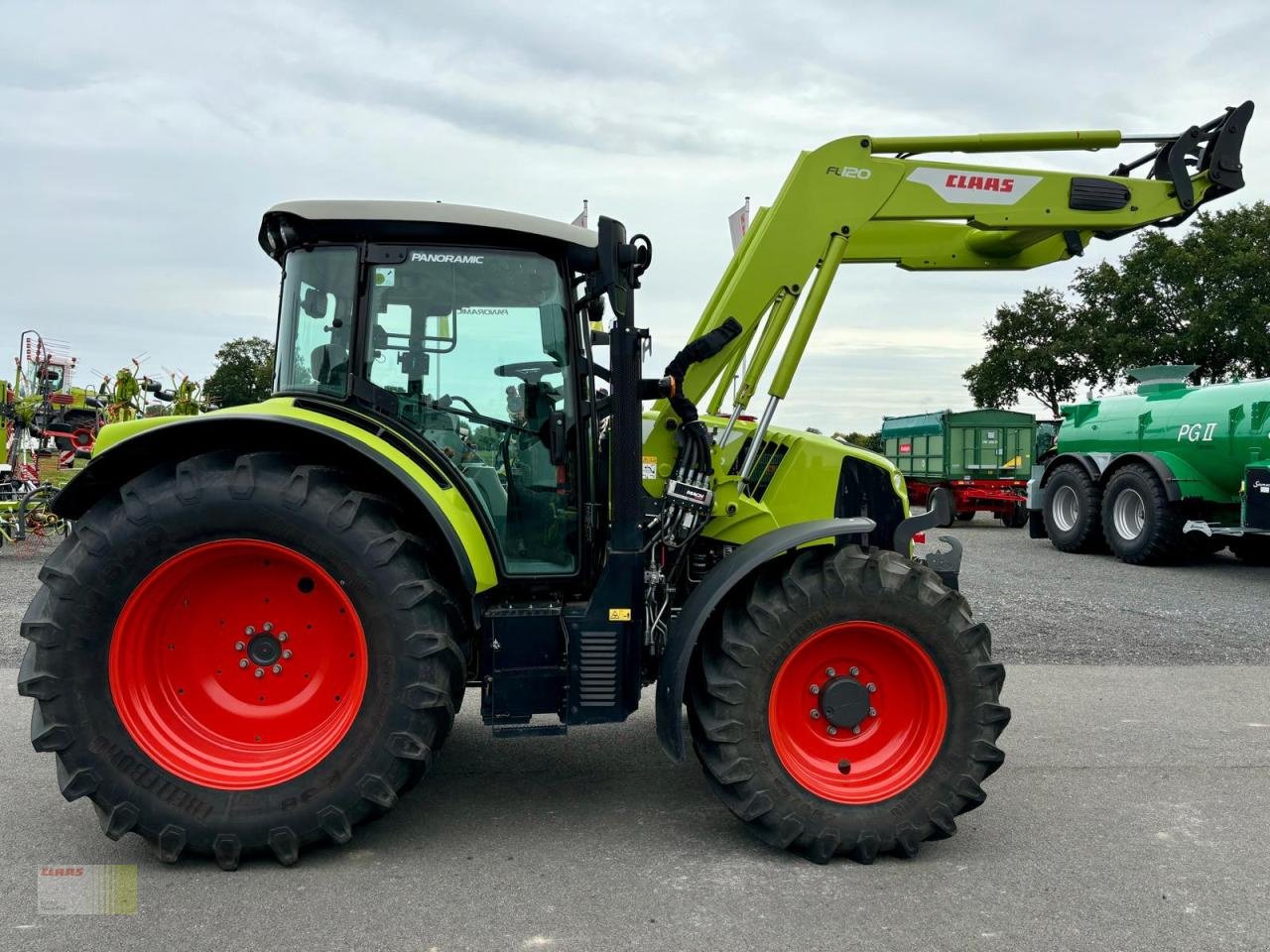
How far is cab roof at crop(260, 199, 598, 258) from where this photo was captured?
3613 millimetres

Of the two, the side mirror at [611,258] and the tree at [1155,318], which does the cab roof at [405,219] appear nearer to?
the side mirror at [611,258]

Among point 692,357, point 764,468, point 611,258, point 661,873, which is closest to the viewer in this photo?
point 661,873

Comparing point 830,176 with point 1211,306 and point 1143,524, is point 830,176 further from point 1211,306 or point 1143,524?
point 1211,306

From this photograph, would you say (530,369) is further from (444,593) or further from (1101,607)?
(1101,607)

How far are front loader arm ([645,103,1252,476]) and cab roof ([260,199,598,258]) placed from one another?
2.81ft

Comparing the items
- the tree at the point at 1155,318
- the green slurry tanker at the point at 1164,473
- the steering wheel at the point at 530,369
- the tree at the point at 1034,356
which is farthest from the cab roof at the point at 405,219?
the tree at the point at 1034,356

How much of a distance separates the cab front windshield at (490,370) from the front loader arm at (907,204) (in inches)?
21.7

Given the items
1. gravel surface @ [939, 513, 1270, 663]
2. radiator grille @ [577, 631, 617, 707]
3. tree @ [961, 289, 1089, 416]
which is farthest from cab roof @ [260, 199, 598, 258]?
tree @ [961, 289, 1089, 416]

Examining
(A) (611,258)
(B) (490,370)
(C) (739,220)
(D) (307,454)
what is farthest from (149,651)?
(C) (739,220)

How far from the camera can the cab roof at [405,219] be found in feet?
11.9

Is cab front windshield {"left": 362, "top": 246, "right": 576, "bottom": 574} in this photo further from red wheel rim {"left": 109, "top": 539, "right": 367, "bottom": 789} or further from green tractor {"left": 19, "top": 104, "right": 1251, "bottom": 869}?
red wheel rim {"left": 109, "top": 539, "right": 367, "bottom": 789}

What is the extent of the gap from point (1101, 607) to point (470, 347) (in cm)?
779

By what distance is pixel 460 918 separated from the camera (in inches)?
119

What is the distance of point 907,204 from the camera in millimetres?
4109
